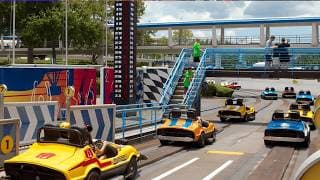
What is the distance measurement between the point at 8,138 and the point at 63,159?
303cm

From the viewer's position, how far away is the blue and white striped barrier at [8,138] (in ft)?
37.6

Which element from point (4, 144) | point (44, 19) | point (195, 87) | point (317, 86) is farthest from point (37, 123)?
point (317, 86)

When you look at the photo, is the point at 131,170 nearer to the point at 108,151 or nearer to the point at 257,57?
the point at 108,151

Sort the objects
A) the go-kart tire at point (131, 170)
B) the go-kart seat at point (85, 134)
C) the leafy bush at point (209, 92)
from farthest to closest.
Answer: the leafy bush at point (209, 92) → the go-kart tire at point (131, 170) → the go-kart seat at point (85, 134)

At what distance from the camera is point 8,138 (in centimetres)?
1168

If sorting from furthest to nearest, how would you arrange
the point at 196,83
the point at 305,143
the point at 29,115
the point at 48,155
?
the point at 196,83, the point at 305,143, the point at 29,115, the point at 48,155

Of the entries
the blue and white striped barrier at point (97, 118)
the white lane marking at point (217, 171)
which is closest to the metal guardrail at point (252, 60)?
the blue and white striped barrier at point (97, 118)

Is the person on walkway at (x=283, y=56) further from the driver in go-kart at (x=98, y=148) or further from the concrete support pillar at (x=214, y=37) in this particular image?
the concrete support pillar at (x=214, y=37)

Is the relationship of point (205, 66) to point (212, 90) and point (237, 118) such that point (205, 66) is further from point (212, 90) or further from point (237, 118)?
point (212, 90)

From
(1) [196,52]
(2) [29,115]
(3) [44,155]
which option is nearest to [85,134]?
(3) [44,155]

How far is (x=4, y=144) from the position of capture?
37.8 ft

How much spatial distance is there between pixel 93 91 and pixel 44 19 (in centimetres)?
2404

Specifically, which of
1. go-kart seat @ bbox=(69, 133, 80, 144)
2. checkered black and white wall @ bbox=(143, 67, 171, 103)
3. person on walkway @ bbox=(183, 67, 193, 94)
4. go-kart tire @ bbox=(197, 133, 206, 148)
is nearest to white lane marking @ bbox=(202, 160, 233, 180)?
go-kart tire @ bbox=(197, 133, 206, 148)

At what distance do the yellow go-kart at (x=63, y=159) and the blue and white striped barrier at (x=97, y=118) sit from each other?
13.0ft
